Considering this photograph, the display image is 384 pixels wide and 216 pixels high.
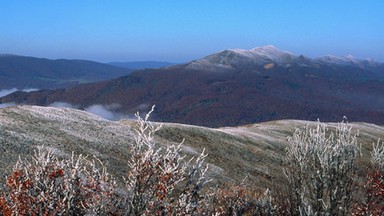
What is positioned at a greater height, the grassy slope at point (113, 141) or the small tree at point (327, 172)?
the small tree at point (327, 172)

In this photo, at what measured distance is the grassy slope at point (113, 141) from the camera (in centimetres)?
4618

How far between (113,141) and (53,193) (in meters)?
39.5

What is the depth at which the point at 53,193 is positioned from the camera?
17.0 m

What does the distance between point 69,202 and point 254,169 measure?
4927 cm

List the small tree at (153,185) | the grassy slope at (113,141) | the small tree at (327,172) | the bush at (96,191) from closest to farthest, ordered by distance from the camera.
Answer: the bush at (96,191) < the small tree at (153,185) < the small tree at (327,172) < the grassy slope at (113,141)

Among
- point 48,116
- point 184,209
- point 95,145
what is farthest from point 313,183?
point 48,116

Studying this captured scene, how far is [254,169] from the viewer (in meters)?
64.0

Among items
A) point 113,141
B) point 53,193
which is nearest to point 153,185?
point 53,193

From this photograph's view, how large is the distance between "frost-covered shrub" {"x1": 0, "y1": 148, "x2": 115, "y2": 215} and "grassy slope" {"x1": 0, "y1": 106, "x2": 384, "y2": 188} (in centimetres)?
1838

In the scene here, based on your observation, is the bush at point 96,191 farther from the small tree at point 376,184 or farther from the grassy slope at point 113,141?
the grassy slope at point 113,141

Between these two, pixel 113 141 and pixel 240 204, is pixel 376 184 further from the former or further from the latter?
pixel 113 141

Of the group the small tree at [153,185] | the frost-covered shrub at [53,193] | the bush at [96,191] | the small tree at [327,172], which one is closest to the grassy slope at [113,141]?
the small tree at [327,172]

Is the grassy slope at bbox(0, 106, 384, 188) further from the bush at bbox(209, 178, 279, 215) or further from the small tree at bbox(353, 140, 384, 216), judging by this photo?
the bush at bbox(209, 178, 279, 215)

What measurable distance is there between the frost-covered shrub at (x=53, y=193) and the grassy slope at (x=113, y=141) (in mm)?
18381
